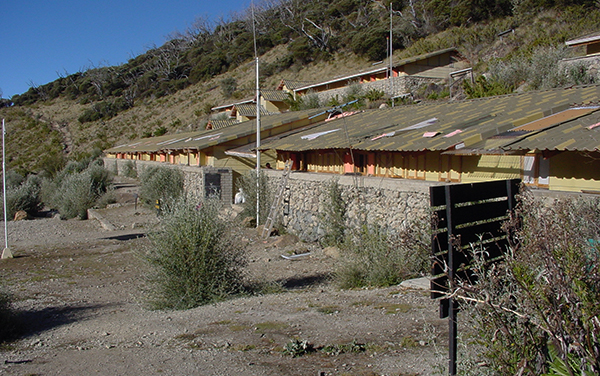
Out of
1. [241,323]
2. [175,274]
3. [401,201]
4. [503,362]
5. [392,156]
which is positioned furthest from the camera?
[392,156]

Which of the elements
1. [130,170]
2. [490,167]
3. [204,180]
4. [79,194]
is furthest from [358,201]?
[130,170]

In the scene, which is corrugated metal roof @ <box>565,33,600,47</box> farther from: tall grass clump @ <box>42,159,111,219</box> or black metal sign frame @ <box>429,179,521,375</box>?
tall grass clump @ <box>42,159,111,219</box>

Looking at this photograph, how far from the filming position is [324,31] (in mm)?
71250

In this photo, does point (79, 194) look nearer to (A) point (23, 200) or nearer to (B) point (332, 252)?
(A) point (23, 200)

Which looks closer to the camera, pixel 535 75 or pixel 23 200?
pixel 535 75

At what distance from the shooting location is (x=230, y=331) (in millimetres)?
6508

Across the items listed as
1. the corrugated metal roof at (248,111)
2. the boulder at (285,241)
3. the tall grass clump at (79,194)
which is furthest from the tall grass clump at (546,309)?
the corrugated metal roof at (248,111)

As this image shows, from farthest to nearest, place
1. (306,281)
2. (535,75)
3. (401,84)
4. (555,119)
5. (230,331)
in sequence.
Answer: (401,84) < (535,75) < (555,119) < (306,281) < (230,331)

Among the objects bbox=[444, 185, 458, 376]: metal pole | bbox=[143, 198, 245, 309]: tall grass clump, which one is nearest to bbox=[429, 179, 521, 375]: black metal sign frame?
bbox=[444, 185, 458, 376]: metal pole

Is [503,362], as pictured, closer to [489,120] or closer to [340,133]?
[489,120]

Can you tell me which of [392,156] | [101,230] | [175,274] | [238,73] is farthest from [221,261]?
[238,73]

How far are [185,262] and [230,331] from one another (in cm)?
222

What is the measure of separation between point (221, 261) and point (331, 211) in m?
5.86

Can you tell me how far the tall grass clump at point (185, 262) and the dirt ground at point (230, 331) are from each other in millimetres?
321
